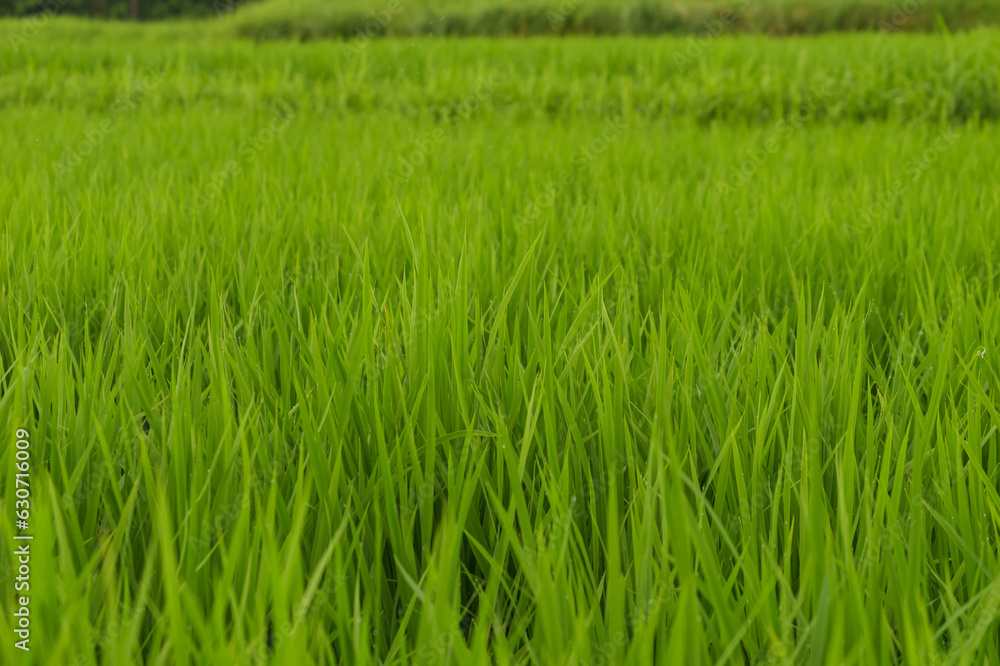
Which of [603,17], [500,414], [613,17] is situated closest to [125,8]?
[603,17]

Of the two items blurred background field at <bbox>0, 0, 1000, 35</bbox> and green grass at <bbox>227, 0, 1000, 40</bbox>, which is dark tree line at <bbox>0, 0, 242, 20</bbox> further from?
green grass at <bbox>227, 0, 1000, 40</bbox>

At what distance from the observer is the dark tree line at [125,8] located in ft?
70.7

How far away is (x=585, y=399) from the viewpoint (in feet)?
2.83

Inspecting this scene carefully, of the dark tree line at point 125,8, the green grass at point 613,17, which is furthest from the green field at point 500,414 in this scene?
the dark tree line at point 125,8

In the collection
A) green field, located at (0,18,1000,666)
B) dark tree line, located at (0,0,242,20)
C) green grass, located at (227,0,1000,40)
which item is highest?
dark tree line, located at (0,0,242,20)

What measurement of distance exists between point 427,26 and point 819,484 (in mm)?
11134

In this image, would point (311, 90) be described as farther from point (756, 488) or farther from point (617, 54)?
point (756, 488)

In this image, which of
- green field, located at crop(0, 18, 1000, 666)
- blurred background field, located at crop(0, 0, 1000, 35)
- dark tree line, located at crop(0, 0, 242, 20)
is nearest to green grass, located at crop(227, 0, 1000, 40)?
blurred background field, located at crop(0, 0, 1000, 35)

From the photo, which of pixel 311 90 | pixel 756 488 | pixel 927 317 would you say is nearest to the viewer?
pixel 756 488

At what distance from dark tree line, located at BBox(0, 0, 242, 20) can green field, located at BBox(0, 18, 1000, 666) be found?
23258mm

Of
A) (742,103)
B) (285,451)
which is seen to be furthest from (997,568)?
(742,103)

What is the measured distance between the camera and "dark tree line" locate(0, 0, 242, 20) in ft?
70.7

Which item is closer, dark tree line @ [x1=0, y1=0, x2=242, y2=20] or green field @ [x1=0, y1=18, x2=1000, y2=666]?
Answer: green field @ [x1=0, y1=18, x2=1000, y2=666]

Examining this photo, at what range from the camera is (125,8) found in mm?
22500
